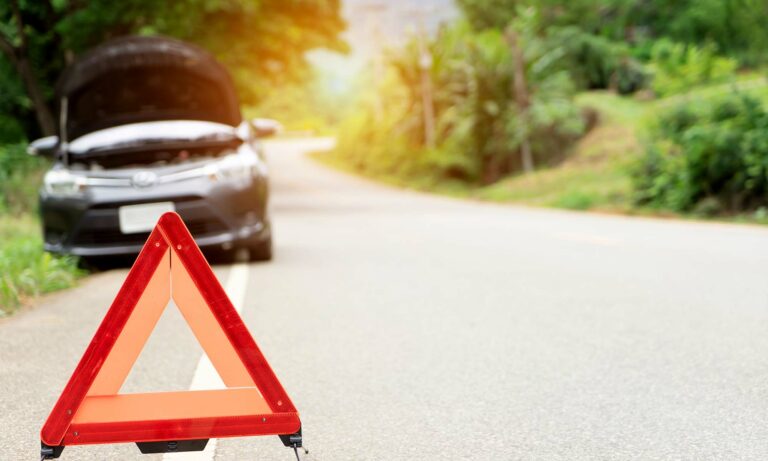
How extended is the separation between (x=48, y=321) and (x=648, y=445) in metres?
4.26

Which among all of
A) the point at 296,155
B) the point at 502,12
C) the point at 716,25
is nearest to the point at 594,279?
the point at 502,12

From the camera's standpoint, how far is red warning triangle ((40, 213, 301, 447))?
300 cm

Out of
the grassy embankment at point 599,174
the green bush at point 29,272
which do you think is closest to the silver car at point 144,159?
the green bush at point 29,272

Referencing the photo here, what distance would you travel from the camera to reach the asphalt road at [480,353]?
3631 millimetres

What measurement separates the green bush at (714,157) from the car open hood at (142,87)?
35.4ft

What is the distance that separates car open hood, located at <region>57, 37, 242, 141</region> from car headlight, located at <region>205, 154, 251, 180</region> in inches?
26.9

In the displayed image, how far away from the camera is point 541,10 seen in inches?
1650

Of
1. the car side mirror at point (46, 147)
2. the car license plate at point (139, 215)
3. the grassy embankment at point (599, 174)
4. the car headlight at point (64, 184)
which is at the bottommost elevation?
the grassy embankment at point (599, 174)

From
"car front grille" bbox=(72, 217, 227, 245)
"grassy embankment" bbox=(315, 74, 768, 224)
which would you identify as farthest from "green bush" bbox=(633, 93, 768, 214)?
"car front grille" bbox=(72, 217, 227, 245)

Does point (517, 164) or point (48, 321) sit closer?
point (48, 321)

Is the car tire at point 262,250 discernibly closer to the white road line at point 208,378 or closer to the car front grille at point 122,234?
the car front grille at point 122,234

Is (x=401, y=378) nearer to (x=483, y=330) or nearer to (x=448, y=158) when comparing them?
(x=483, y=330)

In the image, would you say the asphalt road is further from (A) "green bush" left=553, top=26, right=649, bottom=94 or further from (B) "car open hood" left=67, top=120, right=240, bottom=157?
(A) "green bush" left=553, top=26, right=649, bottom=94

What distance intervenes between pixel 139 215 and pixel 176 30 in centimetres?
951
